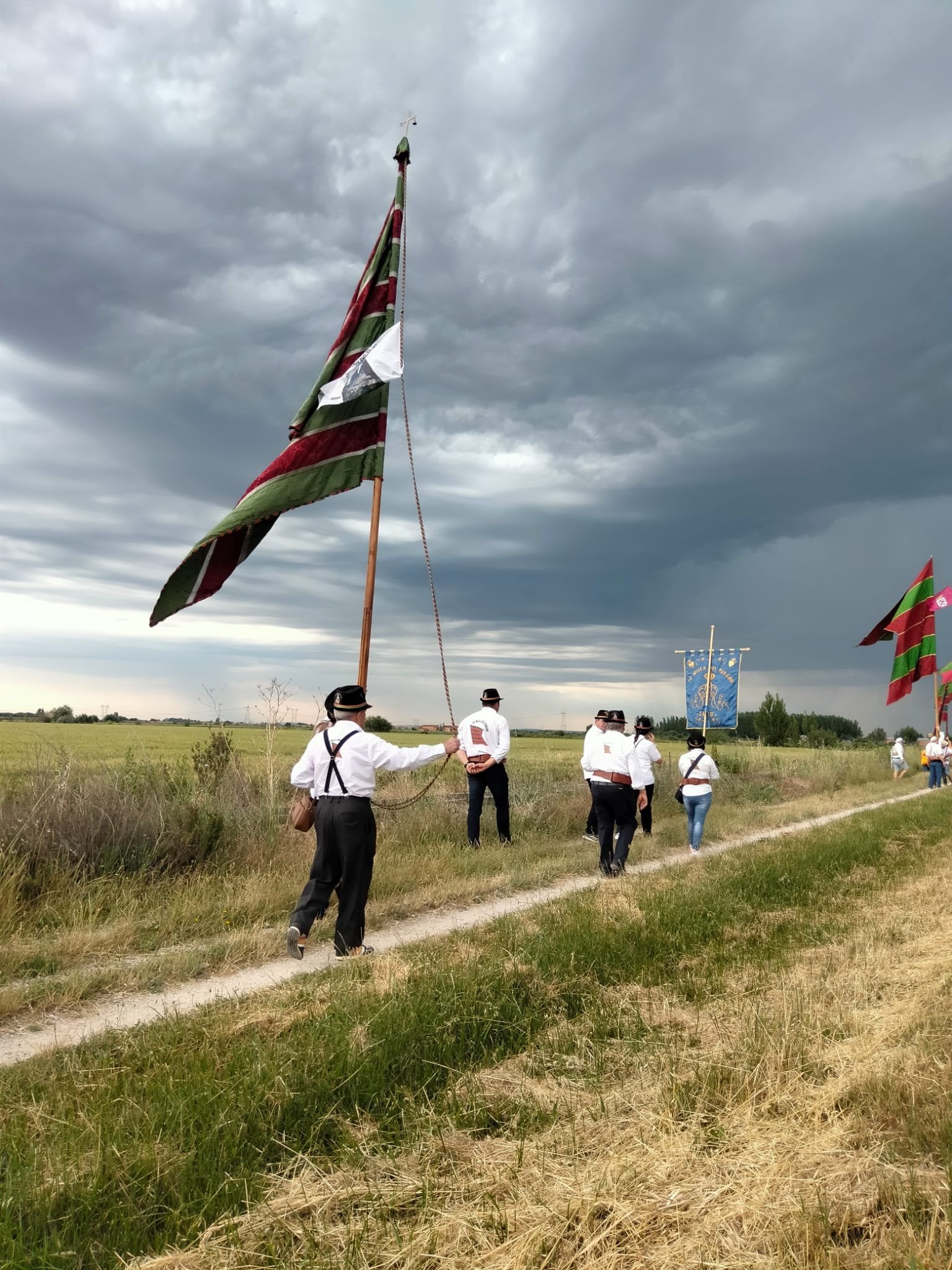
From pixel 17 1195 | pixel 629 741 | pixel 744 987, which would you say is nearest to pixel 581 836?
pixel 629 741

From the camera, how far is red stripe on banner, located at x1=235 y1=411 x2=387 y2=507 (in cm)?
902

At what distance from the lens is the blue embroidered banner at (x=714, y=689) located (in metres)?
29.6

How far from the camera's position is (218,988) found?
5.89 meters

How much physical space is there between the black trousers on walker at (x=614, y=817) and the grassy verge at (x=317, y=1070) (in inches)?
116

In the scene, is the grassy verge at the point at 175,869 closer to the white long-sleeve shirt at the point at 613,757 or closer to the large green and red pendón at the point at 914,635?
the white long-sleeve shirt at the point at 613,757

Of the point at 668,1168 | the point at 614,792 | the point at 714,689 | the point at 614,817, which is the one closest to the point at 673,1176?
the point at 668,1168

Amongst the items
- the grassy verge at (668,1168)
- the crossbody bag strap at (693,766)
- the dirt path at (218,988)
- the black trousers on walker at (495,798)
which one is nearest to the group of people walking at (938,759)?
the crossbody bag strap at (693,766)

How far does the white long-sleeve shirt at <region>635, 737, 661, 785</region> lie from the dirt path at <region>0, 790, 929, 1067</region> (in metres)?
2.18

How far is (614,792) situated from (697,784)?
8.29ft

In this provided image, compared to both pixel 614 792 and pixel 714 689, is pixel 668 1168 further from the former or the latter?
pixel 714 689

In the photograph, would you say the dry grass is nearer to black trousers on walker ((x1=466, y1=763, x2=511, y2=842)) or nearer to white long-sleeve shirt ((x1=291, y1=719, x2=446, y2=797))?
white long-sleeve shirt ((x1=291, y1=719, x2=446, y2=797))

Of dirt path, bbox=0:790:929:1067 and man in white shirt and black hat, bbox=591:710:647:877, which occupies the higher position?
man in white shirt and black hat, bbox=591:710:647:877

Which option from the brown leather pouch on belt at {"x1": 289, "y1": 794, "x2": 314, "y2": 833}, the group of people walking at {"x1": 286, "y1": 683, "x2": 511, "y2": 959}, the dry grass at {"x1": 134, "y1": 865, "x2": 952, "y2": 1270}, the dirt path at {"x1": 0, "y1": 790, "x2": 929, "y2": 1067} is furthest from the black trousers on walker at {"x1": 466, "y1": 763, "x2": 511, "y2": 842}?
the dry grass at {"x1": 134, "y1": 865, "x2": 952, "y2": 1270}

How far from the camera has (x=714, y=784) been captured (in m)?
24.2
